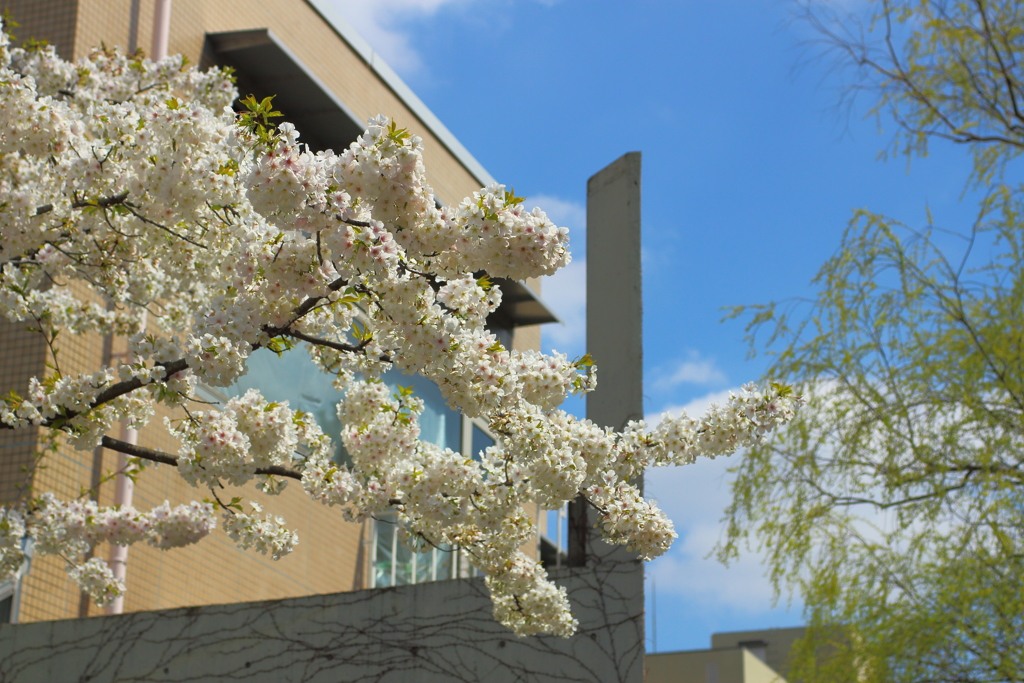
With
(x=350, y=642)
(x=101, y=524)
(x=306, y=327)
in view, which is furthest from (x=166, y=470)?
(x=306, y=327)

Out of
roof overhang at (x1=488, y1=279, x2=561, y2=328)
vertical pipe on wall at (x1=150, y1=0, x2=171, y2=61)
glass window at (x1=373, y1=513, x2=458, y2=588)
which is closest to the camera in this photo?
vertical pipe on wall at (x1=150, y1=0, x2=171, y2=61)

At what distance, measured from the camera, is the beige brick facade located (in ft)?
24.6

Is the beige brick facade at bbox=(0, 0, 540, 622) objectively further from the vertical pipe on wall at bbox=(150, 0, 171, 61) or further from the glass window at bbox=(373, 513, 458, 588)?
the glass window at bbox=(373, 513, 458, 588)

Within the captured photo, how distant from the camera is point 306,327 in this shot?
5.33 meters

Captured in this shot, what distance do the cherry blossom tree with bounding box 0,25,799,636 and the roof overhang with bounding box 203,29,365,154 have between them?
10.4 ft

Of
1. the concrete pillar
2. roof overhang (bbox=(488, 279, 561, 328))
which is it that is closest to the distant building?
roof overhang (bbox=(488, 279, 561, 328))

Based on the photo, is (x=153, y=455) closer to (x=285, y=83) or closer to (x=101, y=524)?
(x=101, y=524)

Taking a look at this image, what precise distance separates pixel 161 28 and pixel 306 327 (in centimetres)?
492

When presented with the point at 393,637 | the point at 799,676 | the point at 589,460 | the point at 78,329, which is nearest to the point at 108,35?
the point at 78,329

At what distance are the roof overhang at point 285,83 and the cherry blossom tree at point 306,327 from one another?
3155mm

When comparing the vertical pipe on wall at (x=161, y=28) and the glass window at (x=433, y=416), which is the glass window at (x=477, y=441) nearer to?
the glass window at (x=433, y=416)

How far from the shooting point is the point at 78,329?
21.7 feet

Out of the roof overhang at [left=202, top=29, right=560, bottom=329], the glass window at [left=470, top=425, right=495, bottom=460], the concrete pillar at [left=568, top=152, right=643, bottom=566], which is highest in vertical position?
the roof overhang at [left=202, top=29, right=560, bottom=329]

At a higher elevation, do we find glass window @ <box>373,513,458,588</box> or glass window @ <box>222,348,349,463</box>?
glass window @ <box>222,348,349,463</box>
